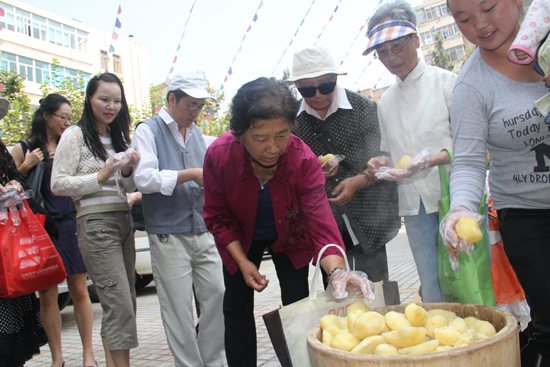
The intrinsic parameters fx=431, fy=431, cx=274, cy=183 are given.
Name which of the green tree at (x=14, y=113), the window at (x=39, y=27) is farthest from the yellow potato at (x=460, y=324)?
the window at (x=39, y=27)

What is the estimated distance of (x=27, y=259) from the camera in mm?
3021

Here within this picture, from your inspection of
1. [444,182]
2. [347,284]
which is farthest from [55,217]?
[444,182]

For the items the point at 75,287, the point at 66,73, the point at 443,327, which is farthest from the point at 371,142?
the point at 66,73

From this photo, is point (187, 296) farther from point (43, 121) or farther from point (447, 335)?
point (43, 121)

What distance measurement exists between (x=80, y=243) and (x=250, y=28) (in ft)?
15.3

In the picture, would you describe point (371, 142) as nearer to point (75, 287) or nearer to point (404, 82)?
point (404, 82)

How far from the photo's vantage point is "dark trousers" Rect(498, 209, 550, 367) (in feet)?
5.87

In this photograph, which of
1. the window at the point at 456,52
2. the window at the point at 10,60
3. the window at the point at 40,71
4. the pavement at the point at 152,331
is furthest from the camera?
the window at the point at 456,52

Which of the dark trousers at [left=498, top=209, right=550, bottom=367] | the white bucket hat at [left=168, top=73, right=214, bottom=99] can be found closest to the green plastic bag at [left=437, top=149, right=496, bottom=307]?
the dark trousers at [left=498, top=209, right=550, bottom=367]

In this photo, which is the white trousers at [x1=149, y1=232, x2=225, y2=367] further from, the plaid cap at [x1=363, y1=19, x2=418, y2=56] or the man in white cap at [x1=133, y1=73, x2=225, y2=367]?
the plaid cap at [x1=363, y1=19, x2=418, y2=56]

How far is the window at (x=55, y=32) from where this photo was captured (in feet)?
103

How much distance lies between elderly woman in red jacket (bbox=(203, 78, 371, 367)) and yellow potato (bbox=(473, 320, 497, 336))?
0.64m

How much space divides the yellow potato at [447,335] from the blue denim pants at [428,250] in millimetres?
1162

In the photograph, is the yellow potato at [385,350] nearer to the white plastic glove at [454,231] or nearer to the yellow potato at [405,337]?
the yellow potato at [405,337]
